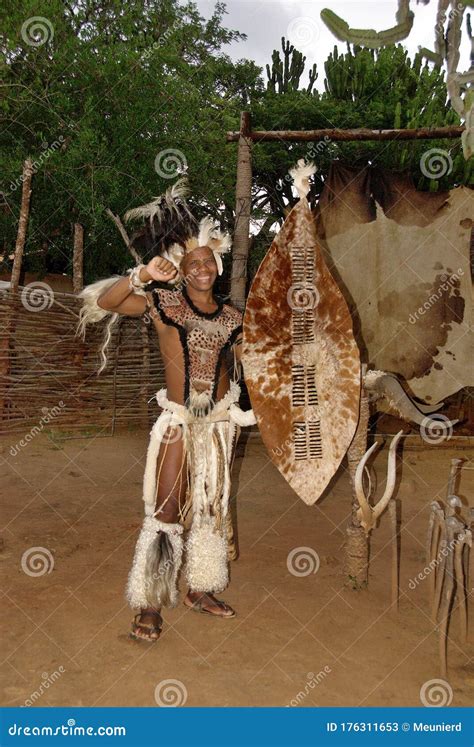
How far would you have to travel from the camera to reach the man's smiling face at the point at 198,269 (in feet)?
9.58

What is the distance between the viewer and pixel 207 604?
9.60 ft

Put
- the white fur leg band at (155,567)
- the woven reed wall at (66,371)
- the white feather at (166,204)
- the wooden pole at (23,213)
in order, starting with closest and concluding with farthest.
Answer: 1. the white fur leg band at (155,567)
2. the white feather at (166,204)
3. the wooden pole at (23,213)
4. the woven reed wall at (66,371)

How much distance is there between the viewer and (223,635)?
270 cm

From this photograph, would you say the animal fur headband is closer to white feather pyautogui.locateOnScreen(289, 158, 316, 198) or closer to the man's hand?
the man's hand

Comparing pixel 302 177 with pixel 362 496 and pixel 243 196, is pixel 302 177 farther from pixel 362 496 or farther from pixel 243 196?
pixel 243 196

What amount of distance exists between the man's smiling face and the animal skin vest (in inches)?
3.1

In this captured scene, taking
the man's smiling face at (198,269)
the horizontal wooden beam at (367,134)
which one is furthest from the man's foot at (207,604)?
the horizontal wooden beam at (367,134)

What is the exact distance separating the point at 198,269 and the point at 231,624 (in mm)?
1704

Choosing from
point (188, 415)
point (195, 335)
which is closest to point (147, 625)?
point (188, 415)

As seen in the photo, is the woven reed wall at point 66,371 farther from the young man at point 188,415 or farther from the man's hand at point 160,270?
the man's hand at point 160,270

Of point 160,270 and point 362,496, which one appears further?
point 362,496

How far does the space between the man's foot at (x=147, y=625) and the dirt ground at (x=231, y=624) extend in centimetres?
4

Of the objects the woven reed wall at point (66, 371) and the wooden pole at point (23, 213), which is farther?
the woven reed wall at point (66, 371)

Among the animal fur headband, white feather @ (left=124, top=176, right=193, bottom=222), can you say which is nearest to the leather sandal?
the animal fur headband
